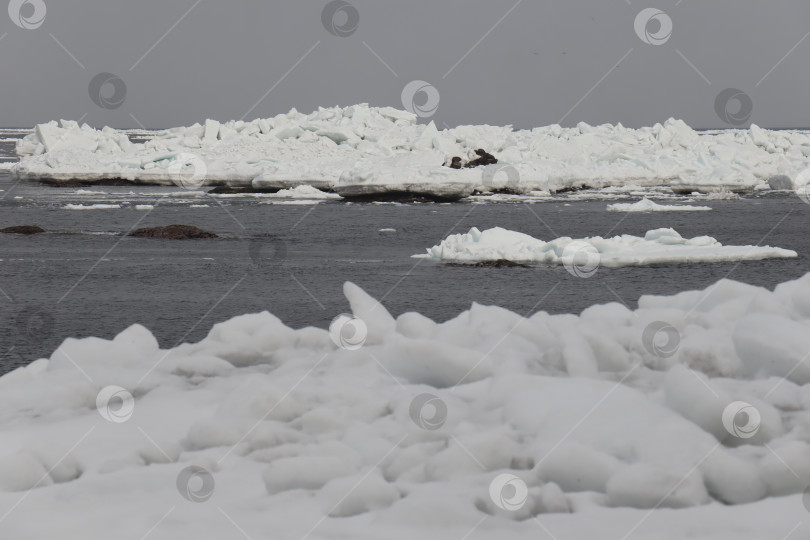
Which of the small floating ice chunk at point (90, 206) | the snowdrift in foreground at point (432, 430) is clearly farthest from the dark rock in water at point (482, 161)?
the snowdrift in foreground at point (432, 430)

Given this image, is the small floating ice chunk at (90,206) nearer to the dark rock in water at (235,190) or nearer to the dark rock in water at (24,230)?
the dark rock in water at (24,230)

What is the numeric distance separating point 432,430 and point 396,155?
27351 mm

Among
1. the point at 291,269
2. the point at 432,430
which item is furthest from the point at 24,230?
the point at 432,430

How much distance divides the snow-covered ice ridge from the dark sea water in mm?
3727

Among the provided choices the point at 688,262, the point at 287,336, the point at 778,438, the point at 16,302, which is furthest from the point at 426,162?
the point at 778,438

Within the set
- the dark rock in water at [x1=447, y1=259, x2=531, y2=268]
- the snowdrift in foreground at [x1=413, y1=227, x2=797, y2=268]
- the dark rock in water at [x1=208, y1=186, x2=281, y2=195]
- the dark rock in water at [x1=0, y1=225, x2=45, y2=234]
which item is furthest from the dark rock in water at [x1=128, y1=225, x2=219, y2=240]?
the dark rock in water at [x1=208, y1=186, x2=281, y2=195]

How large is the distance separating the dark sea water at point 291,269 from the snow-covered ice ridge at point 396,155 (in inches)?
147

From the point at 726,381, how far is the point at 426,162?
22062mm

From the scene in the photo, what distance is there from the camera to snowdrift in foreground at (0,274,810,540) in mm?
3986

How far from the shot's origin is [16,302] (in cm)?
1113

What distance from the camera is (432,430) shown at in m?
4.67

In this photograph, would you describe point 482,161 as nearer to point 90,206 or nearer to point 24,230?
point 90,206

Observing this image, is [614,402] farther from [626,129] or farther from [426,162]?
[626,129]

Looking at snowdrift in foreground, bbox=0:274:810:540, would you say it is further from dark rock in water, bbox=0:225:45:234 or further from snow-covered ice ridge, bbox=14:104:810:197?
snow-covered ice ridge, bbox=14:104:810:197
